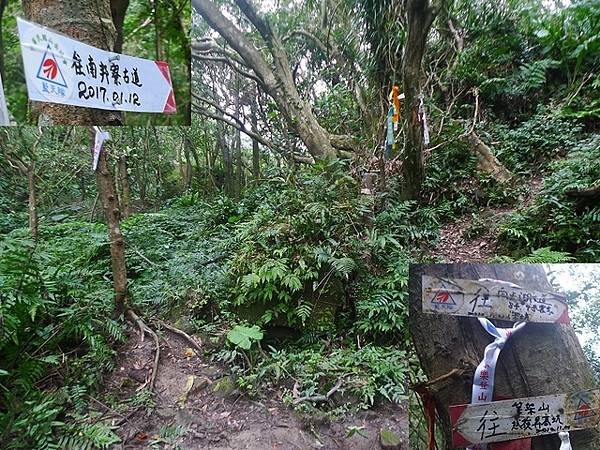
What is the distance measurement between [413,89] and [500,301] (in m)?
0.95

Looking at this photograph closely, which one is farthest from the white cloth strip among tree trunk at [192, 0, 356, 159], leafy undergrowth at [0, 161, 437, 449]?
tree trunk at [192, 0, 356, 159]

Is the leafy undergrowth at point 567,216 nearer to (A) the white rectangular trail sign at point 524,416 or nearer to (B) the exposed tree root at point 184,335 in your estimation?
(A) the white rectangular trail sign at point 524,416

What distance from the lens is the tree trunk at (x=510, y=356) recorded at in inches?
25.2

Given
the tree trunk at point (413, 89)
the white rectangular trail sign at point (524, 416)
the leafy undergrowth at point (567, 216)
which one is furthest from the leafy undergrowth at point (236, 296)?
the white rectangular trail sign at point (524, 416)

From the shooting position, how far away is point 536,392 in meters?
0.65

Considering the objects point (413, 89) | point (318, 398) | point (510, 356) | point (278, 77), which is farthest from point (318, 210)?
point (278, 77)

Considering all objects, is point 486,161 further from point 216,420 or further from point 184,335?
point 184,335

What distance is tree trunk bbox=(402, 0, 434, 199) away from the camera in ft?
3.84

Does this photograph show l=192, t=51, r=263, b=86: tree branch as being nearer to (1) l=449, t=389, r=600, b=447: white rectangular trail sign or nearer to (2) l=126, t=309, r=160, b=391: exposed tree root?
(2) l=126, t=309, r=160, b=391: exposed tree root

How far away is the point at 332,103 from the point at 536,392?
1342mm

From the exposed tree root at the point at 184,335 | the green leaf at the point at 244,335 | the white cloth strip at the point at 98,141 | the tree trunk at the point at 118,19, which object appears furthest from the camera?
the exposed tree root at the point at 184,335

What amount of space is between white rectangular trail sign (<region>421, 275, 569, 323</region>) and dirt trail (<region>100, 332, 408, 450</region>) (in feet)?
1.73

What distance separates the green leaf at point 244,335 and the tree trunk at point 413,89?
72 centimetres

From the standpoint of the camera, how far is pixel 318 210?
1.50 metres
